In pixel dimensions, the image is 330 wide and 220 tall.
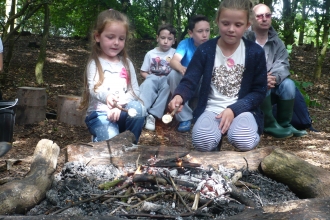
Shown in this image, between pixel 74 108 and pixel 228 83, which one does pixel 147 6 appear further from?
pixel 228 83

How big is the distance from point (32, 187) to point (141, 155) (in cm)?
93

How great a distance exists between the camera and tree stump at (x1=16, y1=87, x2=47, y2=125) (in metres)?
5.91

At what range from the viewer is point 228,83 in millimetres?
3393

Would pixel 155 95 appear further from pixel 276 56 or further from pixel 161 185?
pixel 161 185

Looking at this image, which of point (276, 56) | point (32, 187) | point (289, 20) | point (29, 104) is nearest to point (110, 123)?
point (32, 187)

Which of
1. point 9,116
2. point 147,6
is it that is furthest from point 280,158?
point 147,6

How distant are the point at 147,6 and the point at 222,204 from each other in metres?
8.63

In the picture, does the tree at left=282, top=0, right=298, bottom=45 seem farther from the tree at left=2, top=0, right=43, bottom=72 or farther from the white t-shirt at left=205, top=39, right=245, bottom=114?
the white t-shirt at left=205, top=39, right=245, bottom=114

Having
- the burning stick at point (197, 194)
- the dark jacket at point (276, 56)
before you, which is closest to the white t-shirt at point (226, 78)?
the burning stick at point (197, 194)

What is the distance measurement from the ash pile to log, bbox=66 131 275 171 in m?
0.08

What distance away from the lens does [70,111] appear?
234 inches

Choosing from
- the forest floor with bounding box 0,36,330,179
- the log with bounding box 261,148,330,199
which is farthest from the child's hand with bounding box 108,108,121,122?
the log with bounding box 261,148,330,199

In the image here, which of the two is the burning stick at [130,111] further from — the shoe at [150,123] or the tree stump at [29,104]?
the tree stump at [29,104]

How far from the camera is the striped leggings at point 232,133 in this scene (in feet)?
10.4
